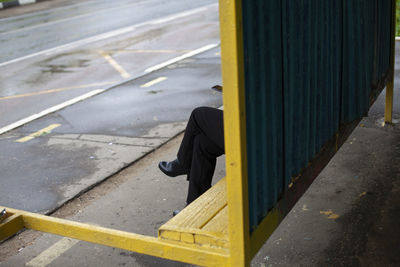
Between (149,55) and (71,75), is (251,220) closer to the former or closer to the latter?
(71,75)

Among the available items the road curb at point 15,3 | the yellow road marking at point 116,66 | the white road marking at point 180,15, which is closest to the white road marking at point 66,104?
the yellow road marking at point 116,66

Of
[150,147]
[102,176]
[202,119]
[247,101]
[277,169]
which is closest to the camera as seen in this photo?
[247,101]

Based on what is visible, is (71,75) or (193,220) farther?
(71,75)

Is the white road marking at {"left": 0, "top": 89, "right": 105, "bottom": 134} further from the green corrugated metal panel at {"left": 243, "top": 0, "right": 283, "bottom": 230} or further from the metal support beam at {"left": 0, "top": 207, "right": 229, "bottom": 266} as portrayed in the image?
the green corrugated metal panel at {"left": 243, "top": 0, "right": 283, "bottom": 230}

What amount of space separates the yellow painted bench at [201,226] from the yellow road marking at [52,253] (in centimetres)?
129

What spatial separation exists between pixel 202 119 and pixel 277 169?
1.24 meters

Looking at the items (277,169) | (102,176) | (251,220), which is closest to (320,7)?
(277,169)

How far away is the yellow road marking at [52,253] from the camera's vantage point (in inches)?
148

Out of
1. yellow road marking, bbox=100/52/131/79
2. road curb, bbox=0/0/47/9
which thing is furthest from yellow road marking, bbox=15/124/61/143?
road curb, bbox=0/0/47/9

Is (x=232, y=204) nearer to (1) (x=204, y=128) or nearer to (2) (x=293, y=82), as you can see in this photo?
(2) (x=293, y=82)

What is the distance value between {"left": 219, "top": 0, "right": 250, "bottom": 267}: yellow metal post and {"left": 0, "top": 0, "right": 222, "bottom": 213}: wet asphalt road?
8.55 ft

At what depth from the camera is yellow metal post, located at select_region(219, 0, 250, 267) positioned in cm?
217

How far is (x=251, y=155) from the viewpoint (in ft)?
7.99

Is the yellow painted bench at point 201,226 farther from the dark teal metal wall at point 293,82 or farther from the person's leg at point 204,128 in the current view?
the person's leg at point 204,128
